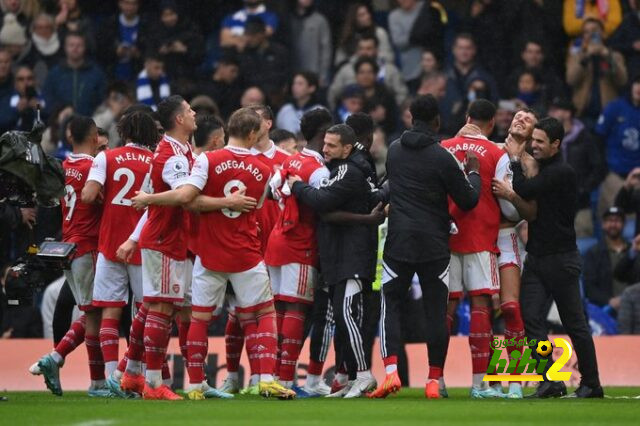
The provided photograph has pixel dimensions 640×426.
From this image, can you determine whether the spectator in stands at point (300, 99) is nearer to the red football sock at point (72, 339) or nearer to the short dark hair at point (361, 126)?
the short dark hair at point (361, 126)

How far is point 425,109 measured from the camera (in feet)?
43.4

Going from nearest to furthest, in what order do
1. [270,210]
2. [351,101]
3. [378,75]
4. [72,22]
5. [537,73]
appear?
[270,210] < [351,101] < [537,73] < [378,75] < [72,22]

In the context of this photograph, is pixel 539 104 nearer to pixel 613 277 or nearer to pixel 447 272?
pixel 613 277

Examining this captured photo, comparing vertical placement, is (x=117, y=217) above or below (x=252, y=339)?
above

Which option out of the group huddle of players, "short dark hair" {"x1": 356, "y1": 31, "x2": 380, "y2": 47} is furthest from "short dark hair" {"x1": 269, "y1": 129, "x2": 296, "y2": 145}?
"short dark hair" {"x1": 356, "y1": 31, "x2": 380, "y2": 47}

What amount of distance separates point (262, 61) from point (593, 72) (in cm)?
466

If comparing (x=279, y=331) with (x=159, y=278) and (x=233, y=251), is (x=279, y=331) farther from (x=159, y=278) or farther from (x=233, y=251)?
(x=233, y=251)

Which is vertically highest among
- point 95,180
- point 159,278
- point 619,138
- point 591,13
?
point 591,13

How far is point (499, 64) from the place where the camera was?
2175 centimetres

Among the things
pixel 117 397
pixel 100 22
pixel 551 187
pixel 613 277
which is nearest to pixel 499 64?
pixel 613 277

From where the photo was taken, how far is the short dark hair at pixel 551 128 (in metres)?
13.5

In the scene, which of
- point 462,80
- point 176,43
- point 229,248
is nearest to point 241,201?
point 229,248

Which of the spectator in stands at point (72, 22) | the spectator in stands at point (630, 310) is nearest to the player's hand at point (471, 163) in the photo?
the spectator in stands at point (630, 310)

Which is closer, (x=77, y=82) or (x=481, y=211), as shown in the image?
(x=481, y=211)
